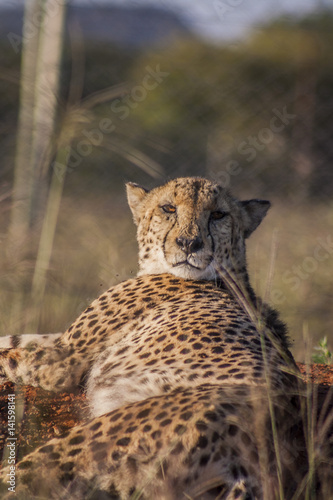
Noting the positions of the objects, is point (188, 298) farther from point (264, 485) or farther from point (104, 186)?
point (104, 186)

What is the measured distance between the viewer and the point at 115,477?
145 centimetres

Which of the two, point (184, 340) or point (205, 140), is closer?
point (184, 340)

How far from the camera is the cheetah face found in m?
2.41

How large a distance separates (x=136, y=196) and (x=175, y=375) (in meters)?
1.15

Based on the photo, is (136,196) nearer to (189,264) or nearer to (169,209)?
(169,209)

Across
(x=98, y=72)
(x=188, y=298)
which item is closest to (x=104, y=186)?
(x=98, y=72)

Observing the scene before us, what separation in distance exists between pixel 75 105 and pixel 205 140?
10.1 ft

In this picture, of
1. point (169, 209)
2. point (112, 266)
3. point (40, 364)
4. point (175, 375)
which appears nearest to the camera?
point (175, 375)

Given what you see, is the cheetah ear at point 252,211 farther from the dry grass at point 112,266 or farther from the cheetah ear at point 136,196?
the cheetah ear at point 136,196

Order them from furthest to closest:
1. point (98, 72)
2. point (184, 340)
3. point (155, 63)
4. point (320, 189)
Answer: point (320, 189) < point (155, 63) < point (98, 72) < point (184, 340)

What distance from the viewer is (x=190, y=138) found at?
180 inches

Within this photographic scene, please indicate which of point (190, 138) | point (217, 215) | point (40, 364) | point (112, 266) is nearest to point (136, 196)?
point (112, 266)

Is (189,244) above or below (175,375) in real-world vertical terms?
above

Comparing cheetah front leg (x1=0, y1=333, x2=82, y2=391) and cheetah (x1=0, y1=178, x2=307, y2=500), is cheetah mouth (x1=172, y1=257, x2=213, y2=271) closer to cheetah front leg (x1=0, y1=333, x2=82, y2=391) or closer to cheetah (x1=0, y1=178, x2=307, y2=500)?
cheetah (x1=0, y1=178, x2=307, y2=500)
